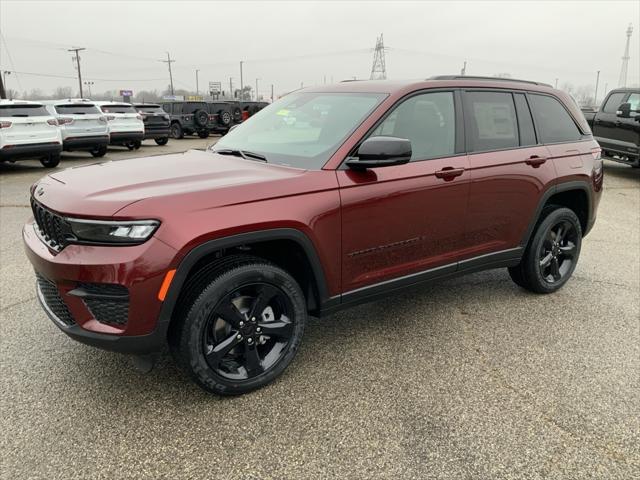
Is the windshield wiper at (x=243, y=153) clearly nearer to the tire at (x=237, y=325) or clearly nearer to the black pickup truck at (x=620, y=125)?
the tire at (x=237, y=325)

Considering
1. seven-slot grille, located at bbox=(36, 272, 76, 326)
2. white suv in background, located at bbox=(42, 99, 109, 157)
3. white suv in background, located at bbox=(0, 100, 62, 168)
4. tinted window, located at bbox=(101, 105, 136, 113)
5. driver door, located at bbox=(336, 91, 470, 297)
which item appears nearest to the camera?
seven-slot grille, located at bbox=(36, 272, 76, 326)

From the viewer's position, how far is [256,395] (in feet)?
9.32

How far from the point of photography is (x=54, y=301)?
2678 millimetres

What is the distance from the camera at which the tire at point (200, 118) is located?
23.4 m

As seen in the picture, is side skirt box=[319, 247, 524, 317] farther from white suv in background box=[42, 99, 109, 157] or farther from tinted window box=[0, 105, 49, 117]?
white suv in background box=[42, 99, 109, 157]

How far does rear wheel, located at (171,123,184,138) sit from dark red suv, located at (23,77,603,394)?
68.3ft

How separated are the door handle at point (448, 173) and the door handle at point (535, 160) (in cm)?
78

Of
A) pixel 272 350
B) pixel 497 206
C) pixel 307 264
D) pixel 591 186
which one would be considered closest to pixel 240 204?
pixel 307 264

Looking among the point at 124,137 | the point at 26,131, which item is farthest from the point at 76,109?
the point at 26,131

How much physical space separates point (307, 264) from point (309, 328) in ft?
3.18

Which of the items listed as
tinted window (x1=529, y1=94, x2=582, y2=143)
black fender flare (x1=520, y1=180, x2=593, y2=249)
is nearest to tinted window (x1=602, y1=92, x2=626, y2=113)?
tinted window (x1=529, y1=94, x2=582, y2=143)

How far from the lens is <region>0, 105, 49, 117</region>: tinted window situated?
35.4ft

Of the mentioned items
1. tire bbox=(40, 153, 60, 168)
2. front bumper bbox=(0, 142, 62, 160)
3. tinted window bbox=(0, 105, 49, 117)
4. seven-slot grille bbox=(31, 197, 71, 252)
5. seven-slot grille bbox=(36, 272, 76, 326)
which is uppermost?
tinted window bbox=(0, 105, 49, 117)

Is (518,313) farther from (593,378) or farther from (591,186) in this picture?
(591,186)
